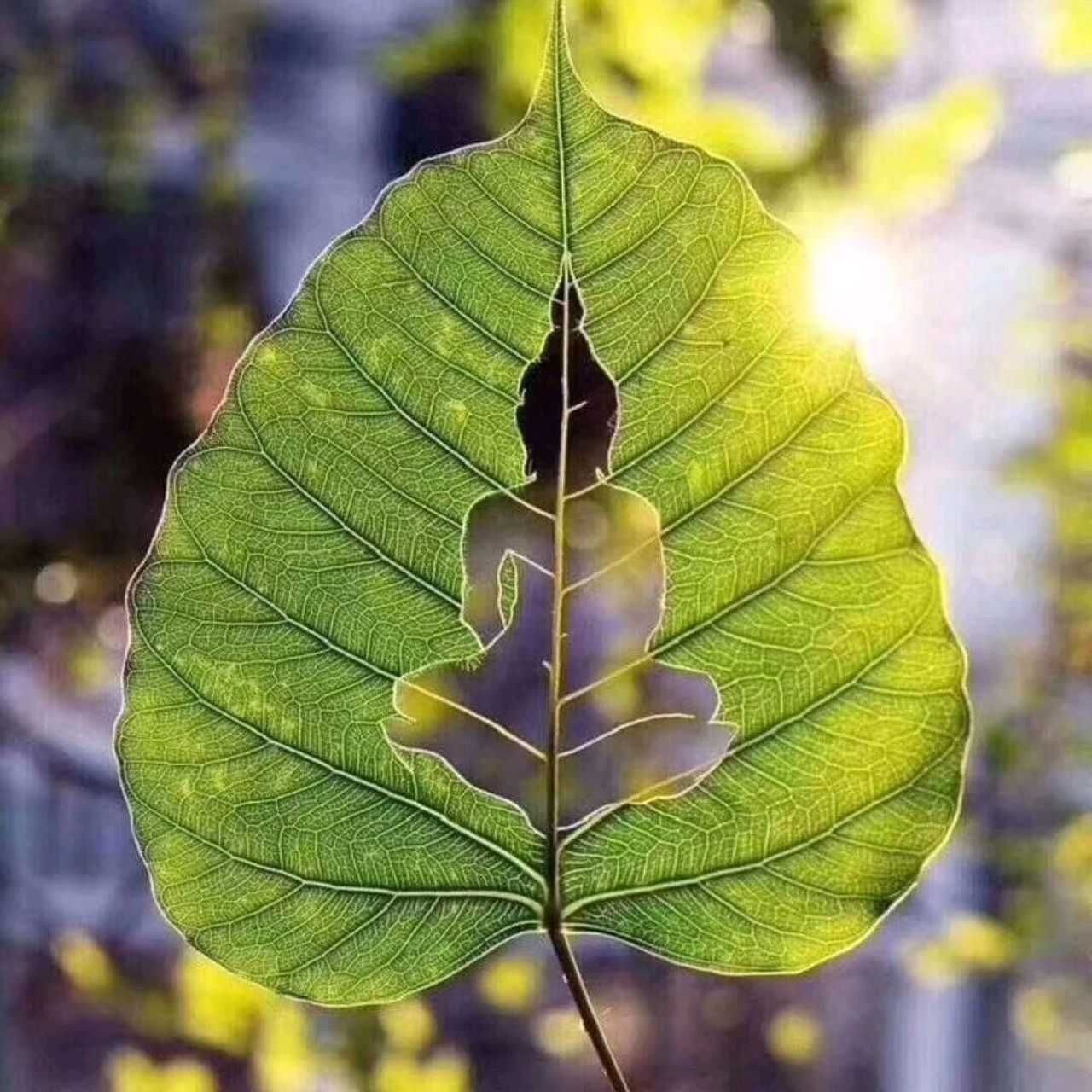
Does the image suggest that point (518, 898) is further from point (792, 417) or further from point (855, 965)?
point (855, 965)

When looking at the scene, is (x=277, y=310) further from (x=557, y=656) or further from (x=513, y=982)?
(x=557, y=656)

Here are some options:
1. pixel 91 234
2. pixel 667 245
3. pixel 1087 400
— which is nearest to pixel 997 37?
pixel 1087 400

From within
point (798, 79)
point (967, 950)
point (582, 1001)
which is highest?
point (798, 79)

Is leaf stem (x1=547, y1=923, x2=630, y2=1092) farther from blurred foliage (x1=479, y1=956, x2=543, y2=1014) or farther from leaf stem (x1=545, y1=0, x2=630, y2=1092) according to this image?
blurred foliage (x1=479, y1=956, x2=543, y2=1014)

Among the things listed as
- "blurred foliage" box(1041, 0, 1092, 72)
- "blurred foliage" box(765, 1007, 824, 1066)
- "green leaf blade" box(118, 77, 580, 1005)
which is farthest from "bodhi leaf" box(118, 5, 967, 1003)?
"blurred foliage" box(765, 1007, 824, 1066)

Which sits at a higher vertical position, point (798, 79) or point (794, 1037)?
point (798, 79)

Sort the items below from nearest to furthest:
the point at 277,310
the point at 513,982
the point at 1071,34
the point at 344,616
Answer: the point at 344,616
the point at 1071,34
the point at 277,310
the point at 513,982

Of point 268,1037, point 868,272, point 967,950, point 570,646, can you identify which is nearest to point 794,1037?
point 967,950

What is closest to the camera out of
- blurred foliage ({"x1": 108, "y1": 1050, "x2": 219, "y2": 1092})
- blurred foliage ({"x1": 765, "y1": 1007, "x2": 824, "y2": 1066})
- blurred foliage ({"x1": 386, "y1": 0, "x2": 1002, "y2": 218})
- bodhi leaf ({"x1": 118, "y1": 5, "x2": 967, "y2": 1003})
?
bodhi leaf ({"x1": 118, "y1": 5, "x2": 967, "y2": 1003})
